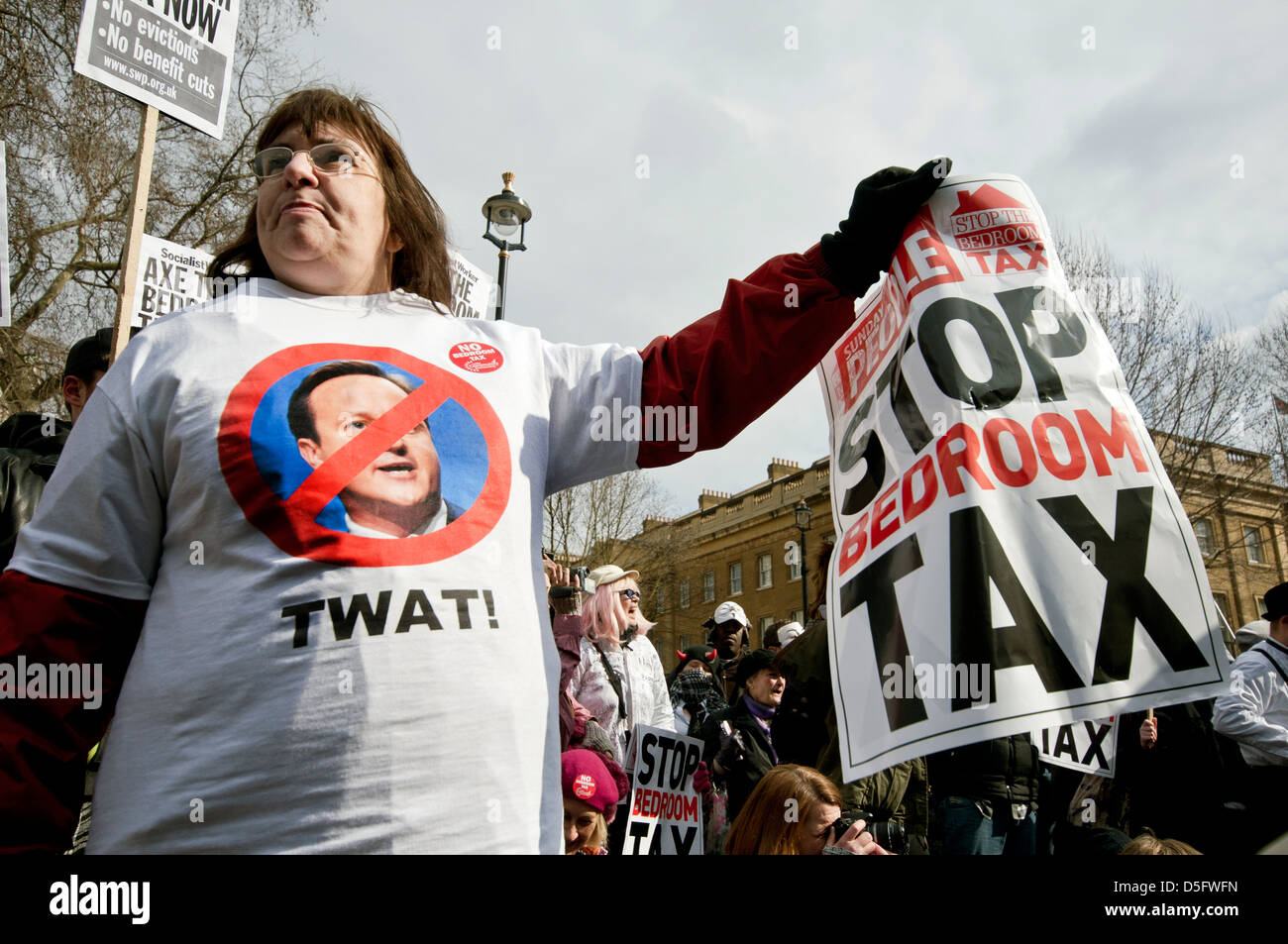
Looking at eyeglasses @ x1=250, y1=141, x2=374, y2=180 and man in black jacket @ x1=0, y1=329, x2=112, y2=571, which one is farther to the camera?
man in black jacket @ x1=0, y1=329, x2=112, y2=571

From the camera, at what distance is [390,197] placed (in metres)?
1.87

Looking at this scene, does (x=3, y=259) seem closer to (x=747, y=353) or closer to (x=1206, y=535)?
(x=747, y=353)

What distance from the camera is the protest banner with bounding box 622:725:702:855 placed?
504cm

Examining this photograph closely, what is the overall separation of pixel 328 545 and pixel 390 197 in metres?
0.83

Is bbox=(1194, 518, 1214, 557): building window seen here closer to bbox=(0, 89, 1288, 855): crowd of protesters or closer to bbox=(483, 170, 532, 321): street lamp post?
bbox=(483, 170, 532, 321): street lamp post

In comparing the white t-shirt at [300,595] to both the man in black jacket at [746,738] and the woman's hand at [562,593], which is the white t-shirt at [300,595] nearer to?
the man in black jacket at [746,738]

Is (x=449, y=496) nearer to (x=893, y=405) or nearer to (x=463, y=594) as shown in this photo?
(x=463, y=594)

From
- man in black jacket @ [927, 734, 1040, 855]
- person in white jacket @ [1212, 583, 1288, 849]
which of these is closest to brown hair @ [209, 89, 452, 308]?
man in black jacket @ [927, 734, 1040, 855]

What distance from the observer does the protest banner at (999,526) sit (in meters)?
1.74

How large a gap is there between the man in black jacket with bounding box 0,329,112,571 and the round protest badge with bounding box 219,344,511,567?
178 cm

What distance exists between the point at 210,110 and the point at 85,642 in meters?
3.92

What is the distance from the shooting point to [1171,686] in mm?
1722

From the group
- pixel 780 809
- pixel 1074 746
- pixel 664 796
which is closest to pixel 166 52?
pixel 780 809
